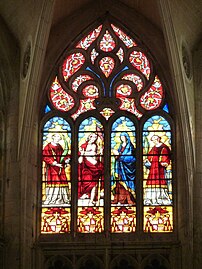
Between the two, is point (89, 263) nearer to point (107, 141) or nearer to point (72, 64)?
point (107, 141)

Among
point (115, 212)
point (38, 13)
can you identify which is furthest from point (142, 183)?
point (38, 13)

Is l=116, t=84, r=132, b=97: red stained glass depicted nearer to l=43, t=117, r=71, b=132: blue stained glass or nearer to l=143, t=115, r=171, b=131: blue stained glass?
l=143, t=115, r=171, b=131: blue stained glass

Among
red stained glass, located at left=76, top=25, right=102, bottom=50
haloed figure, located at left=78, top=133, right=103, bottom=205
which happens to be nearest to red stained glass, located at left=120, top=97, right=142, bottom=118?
haloed figure, located at left=78, top=133, right=103, bottom=205

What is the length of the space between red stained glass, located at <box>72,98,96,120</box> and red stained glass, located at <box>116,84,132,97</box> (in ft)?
2.09

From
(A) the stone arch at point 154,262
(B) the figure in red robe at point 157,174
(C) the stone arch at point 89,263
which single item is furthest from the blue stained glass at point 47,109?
(A) the stone arch at point 154,262

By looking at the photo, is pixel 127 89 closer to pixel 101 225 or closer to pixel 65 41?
pixel 65 41

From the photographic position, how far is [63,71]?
80.0 feet

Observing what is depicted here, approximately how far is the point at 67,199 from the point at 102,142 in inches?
60.3

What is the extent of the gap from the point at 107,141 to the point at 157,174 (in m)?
1.36

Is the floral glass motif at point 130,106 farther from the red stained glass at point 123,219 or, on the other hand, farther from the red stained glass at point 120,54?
the red stained glass at point 123,219

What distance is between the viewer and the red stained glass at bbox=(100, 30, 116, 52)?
24.6 metres

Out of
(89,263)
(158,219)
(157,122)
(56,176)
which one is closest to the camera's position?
(89,263)

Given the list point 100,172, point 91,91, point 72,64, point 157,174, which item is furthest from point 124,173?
point 72,64

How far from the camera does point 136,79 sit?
24.3m
